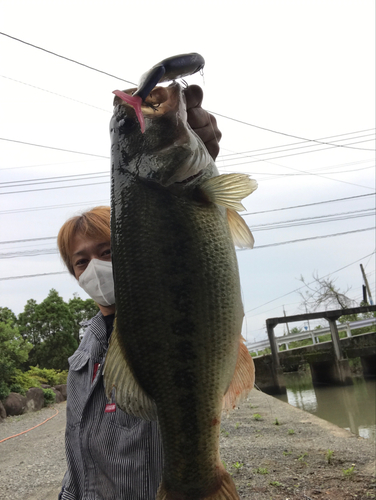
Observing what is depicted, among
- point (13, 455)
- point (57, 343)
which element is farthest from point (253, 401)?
point (57, 343)

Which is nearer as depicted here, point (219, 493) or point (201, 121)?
point (219, 493)

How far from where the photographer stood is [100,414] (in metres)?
2.03

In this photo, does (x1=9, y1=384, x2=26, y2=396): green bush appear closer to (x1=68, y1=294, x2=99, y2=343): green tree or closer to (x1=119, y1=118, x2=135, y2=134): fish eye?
(x1=68, y1=294, x2=99, y2=343): green tree

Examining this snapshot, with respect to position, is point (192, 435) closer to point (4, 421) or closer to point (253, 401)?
point (253, 401)

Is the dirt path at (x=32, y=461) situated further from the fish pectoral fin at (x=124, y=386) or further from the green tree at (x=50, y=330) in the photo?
the green tree at (x=50, y=330)

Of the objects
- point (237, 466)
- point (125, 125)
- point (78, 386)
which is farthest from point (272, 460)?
point (125, 125)

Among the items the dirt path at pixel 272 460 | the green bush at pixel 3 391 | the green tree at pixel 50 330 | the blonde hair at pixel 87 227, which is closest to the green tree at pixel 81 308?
the green tree at pixel 50 330

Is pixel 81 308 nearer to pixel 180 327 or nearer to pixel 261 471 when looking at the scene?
pixel 261 471

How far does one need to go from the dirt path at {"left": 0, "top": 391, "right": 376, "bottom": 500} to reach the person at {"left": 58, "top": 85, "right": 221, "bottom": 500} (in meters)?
3.48

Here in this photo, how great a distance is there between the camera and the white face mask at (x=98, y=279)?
2.21 meters

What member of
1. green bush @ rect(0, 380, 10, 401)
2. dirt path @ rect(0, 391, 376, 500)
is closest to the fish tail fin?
A: dirt path @ rect(0, 391, 376, 500)

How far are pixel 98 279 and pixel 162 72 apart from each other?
1174 mm

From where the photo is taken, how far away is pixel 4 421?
12945 mm

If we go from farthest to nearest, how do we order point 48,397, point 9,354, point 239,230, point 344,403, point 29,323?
point 29,323, point 344,403, point 48,397, point 9,354, point 239,230
